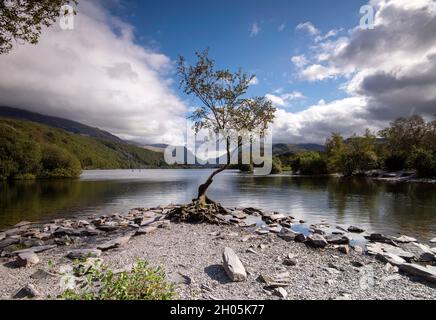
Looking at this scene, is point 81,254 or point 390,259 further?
point 81,254

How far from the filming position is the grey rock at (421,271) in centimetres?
1025

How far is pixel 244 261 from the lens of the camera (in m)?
12.1

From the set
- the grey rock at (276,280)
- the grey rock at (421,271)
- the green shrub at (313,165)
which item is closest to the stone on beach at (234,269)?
the grey rock at (276,280)

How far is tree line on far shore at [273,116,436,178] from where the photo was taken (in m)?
109

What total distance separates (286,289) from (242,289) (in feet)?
5.20

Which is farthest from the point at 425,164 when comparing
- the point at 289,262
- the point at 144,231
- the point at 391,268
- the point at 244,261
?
the point at 144,231

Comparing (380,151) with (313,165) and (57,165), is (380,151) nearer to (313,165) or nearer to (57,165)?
(313,165)

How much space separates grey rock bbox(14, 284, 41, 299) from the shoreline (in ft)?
0.96

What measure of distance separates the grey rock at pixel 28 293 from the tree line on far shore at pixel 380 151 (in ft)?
366

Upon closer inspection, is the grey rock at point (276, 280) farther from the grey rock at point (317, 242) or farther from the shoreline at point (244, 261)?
the grey rock at point (317, 242)

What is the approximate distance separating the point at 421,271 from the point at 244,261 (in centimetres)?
726
